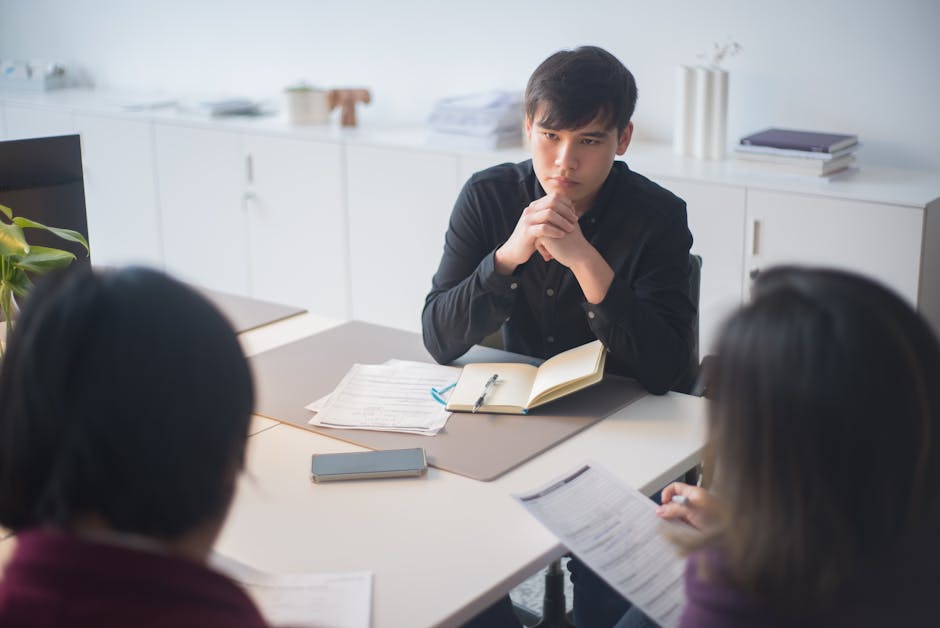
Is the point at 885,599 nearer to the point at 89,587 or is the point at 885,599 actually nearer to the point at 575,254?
the point at 89,587

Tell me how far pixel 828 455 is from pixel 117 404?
551 millimetres

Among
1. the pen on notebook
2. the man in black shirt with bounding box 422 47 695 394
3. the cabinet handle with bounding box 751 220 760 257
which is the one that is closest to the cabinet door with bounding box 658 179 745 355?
the cabinet handle with bounding box 751 220 760 257

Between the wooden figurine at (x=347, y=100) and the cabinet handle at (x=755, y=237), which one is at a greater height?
the wooden figurine at (x=347, y=100)

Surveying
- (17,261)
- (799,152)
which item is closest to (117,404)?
(17,261)

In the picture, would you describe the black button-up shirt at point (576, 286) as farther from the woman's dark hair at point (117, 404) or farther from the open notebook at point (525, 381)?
the woman's dark hair at point (117, 404)

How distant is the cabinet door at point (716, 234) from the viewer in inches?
109

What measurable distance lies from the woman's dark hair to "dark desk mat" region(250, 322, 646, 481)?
0.53 m

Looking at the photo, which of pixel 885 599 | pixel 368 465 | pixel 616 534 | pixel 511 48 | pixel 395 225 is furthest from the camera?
pixel 511 48

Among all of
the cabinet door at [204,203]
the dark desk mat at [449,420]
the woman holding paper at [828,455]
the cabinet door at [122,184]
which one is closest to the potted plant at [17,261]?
the dark desk mat at [449,420]

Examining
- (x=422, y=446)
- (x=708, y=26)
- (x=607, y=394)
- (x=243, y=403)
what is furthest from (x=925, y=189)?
(x=243, y=403)

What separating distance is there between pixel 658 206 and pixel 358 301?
74.5 inches

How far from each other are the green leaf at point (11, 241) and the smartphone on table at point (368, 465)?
1.89 ft

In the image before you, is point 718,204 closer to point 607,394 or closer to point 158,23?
point 607,394

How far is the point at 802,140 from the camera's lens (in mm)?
2828
